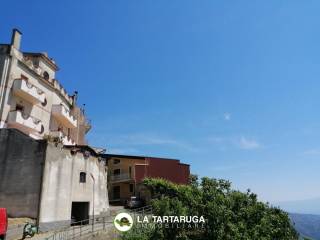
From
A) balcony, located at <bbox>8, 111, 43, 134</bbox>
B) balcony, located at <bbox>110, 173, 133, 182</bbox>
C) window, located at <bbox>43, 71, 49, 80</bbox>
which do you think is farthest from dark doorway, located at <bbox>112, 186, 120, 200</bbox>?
window, located at <bbox>43, 71, 49, 80</bbox>

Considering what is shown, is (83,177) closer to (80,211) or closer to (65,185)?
(65,185)

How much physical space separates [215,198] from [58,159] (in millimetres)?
13227

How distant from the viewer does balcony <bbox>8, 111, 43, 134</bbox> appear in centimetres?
2711

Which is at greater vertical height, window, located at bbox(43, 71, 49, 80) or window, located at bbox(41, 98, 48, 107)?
window, located at bbox(43, 71, 49, 80)

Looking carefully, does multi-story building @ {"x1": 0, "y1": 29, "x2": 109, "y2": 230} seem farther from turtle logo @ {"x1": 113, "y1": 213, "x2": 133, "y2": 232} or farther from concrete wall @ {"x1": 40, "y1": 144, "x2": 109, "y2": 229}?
turtle logo @ {"x1": 113, "y1": 213, "x2": 133, "y2": 232}

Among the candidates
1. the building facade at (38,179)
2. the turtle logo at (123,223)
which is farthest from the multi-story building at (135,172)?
the turtle logo at (123,223)

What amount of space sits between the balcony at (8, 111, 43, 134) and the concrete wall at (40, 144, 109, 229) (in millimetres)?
5045

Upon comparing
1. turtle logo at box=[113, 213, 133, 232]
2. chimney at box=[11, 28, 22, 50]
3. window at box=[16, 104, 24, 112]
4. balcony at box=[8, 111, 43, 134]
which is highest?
chimney at box=[11, 28, 22, 50]

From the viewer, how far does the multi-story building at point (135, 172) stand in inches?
1841

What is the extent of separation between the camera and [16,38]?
2930 centimetres

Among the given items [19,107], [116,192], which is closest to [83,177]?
[19,107]

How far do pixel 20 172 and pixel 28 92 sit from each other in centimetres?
859

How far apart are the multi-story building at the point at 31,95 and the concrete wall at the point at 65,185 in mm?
2895

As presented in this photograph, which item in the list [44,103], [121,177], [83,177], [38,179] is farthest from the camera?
[121,177]
